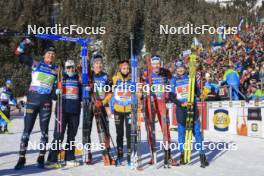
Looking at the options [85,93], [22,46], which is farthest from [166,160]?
[22,46]

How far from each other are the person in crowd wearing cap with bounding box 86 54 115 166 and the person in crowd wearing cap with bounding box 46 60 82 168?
324 millimetres

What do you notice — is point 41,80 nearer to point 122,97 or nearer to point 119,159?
point 122,97

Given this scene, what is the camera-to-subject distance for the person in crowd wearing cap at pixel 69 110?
24.5ft

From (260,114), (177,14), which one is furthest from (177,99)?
(177,14)

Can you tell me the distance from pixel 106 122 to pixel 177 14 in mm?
67830

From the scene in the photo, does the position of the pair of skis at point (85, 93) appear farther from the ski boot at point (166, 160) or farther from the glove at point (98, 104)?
the ski boot at point (166, 160)

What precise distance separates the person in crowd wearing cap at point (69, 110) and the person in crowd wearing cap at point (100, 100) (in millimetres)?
324

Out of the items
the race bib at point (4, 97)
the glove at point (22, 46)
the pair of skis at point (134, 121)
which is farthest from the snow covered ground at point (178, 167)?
the race bib at point (4, 97)

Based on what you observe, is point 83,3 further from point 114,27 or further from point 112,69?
point 112,69

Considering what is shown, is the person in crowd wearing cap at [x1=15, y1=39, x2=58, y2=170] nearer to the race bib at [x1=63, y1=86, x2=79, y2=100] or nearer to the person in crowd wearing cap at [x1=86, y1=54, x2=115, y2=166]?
the race bib at [x1=63, y1=86, x2=79, y2=100]

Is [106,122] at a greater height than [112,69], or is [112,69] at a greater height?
[112,69]

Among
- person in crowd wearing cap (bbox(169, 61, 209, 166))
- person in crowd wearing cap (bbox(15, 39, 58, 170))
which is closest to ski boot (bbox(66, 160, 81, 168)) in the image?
person in crowd wearing cap (bbox(15, 39, 58, 170))

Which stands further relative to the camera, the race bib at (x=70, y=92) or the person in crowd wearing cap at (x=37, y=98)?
the race bib at (x=70, y=92)

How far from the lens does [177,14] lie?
73.5 m
